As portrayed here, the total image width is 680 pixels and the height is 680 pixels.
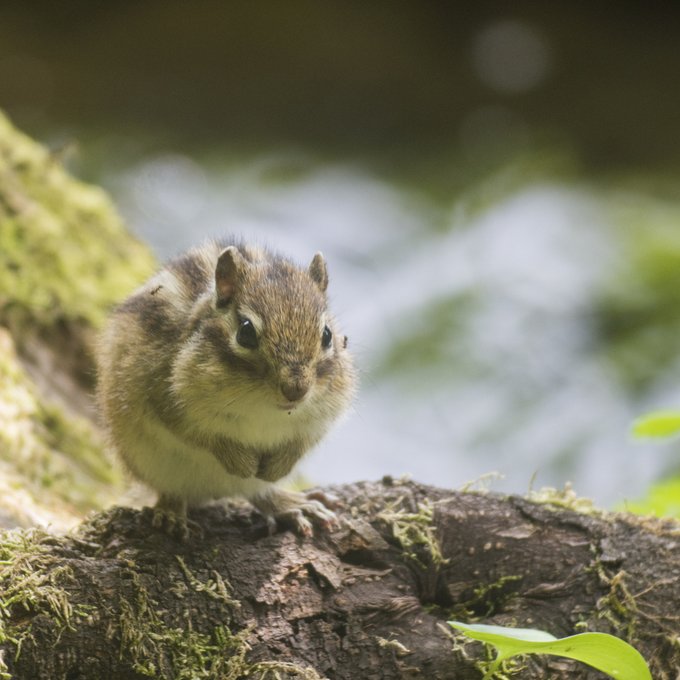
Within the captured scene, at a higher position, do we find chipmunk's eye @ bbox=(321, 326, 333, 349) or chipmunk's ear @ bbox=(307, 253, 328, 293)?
Answer: chipmunk's ear @ bbox=(307, 253, 328, 293)

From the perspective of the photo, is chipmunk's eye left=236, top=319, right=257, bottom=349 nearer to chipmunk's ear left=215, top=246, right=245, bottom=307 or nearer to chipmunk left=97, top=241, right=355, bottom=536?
chipmunk left=97, top=241, right=355, bottom=536

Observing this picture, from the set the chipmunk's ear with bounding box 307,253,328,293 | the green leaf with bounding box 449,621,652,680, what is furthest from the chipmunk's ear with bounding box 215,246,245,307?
the green leaf with bounding box 449,621,652,680

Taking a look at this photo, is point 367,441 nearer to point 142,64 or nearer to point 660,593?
point 660,593

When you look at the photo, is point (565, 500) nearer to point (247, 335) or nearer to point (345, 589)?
point (345, 589)

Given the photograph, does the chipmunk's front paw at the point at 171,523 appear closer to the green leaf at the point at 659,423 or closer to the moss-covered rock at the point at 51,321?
the moss-covered rock at the point at 51,321

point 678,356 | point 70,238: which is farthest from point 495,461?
point 70,238

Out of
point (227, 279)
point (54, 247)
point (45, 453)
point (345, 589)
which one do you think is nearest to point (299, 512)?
point (345, 589)
